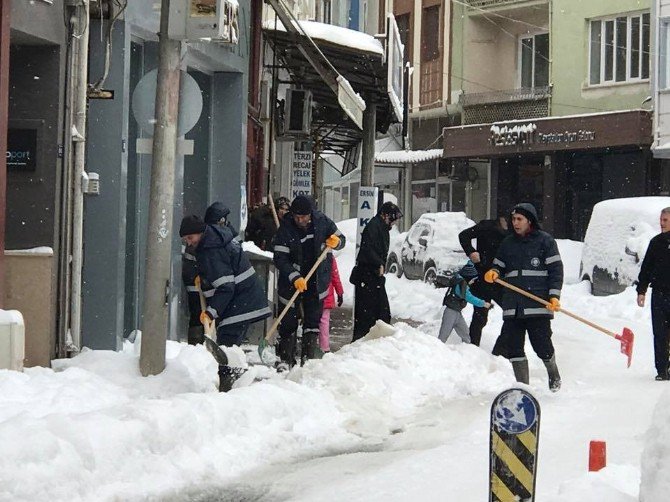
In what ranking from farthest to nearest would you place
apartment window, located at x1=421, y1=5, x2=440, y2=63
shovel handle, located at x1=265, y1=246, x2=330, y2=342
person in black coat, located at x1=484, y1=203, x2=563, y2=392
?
apartment window, located at x1=421, y1=5, x2=440, y2=63 < shovel handle, located at x1=265, y1=246, x2=330, y2=342 < person in black coat, located at x1=484, y1=203, x2=563, y2=392

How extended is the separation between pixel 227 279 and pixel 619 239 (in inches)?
449

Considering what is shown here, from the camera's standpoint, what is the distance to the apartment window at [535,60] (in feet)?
119

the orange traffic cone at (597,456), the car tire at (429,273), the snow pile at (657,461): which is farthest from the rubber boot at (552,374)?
the car tire at (429,273)

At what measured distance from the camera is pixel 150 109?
402 inches

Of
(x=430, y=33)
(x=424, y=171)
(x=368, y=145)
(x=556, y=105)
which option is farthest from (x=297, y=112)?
(x=424, y=171)

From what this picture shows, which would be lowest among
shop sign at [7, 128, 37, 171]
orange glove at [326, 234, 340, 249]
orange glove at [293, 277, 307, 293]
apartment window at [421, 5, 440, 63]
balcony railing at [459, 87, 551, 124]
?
orange glove at [293, 277, 307, 293]

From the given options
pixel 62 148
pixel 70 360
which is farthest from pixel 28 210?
pixel 70 360

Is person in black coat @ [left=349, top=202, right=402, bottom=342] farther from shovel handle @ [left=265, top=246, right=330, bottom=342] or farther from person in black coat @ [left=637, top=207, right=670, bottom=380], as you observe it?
person in black coat @ [left=637, top=207, right=670, bottom=380]

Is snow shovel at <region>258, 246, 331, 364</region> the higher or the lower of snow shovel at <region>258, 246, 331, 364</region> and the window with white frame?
the lower

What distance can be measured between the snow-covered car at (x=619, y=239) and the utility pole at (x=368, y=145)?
12.0ft

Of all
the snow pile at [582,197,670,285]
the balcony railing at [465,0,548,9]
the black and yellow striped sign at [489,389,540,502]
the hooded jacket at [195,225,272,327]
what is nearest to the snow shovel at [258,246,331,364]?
the hooded jacket at [195,225,272,327]

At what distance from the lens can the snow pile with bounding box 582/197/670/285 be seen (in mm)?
20047

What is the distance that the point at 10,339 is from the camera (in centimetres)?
962

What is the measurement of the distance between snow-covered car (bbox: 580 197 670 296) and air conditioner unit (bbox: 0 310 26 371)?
1218cm
